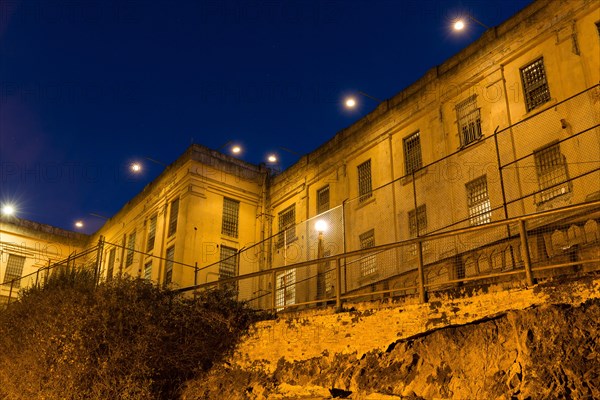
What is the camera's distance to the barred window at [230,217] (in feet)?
94.5

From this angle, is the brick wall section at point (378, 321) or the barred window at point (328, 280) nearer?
the brick wall section at point (378, 321)

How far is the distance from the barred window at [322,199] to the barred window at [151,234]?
31.7 ft

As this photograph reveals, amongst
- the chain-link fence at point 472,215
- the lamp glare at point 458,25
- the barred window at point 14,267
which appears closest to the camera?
the chain-link fence at point 472,215

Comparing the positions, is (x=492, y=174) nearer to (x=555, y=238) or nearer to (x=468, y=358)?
(x=555, y=238)

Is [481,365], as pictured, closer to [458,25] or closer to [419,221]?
[419,221]

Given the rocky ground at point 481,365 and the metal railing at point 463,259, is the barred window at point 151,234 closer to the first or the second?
the metal railing at point 463,259

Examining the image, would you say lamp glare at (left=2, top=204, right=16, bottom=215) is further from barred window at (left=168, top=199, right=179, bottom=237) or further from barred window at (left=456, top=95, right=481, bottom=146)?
barred window at (left=456, top=95, right=481, bottom=146)

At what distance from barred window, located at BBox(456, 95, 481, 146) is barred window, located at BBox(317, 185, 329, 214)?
7.08 meters

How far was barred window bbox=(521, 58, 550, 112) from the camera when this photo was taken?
18.2 m

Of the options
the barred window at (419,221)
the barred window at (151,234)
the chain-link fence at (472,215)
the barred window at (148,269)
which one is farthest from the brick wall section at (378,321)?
the barred window at (151,234)

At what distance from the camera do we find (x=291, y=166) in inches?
1115

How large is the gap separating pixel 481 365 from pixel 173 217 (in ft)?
72.6

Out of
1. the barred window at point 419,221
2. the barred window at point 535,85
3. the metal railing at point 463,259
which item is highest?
the barred window at point 535,85

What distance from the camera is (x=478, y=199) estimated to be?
1900cm
